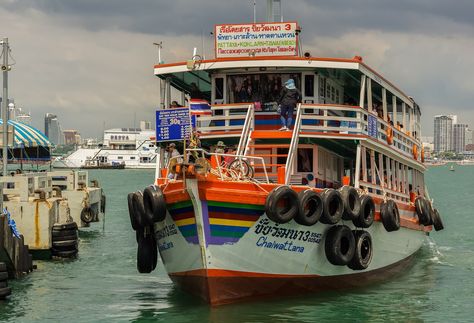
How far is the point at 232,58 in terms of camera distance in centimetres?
2055

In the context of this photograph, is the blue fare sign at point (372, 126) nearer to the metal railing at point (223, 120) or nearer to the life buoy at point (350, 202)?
the life buoy at point (350, 202)

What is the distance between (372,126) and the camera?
21062 millimetres

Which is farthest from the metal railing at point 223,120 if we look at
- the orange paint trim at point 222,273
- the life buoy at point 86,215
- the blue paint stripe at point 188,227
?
the life buoy at point 86,215

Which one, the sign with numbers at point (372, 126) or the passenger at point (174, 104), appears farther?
the passenger at point (174, 104)

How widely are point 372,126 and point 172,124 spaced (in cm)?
512

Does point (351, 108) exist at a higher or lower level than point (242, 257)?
higher

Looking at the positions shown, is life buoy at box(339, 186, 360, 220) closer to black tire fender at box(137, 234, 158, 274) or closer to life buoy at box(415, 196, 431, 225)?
black tire fender at box(137, 234, 158, 274)

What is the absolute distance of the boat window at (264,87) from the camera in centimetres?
2134

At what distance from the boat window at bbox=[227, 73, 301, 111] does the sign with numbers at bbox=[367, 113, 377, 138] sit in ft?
6.64

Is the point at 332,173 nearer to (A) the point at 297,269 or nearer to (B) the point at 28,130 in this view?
(A) the point at 297,269

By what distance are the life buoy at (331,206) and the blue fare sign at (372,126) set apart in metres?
3.55

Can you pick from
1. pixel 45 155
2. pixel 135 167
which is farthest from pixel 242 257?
pixel 135 167

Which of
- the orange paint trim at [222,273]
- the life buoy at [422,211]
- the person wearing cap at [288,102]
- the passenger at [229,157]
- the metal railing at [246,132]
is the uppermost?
the person wearing cap at [288,102]

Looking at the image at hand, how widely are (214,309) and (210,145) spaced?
17.5 feet
